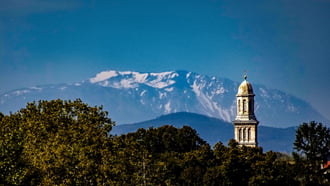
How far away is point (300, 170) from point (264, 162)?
1101 cm

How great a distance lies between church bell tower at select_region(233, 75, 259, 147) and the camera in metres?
175

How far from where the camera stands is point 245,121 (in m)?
176

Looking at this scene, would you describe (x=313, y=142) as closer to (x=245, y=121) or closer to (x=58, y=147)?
(x=58, y=147)

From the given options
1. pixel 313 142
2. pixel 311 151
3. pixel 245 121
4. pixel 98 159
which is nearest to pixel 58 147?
pixel 98 159

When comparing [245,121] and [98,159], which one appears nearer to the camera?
[98,159]

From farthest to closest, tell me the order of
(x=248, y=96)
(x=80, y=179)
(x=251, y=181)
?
(x=248, y=96), (x=251, y=181), (x=80, y=179)

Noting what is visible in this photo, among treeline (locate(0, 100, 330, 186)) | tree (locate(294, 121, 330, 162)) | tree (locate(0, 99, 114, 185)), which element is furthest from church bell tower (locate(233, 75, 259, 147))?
tree (locate(0, 99, 114, 185))

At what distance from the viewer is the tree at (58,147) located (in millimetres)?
72312

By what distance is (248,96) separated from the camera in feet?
589

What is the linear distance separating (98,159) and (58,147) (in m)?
3.30

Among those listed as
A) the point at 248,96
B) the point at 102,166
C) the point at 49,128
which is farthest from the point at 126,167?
the point at 248,96

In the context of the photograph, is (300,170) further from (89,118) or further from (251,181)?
(89,118)

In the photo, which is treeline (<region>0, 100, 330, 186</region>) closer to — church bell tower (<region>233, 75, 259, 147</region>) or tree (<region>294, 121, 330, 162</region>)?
tree (<region>294, 121, 330, 162</region>)

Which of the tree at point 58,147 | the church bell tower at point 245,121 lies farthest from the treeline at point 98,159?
the church bell tower at point 245,121
